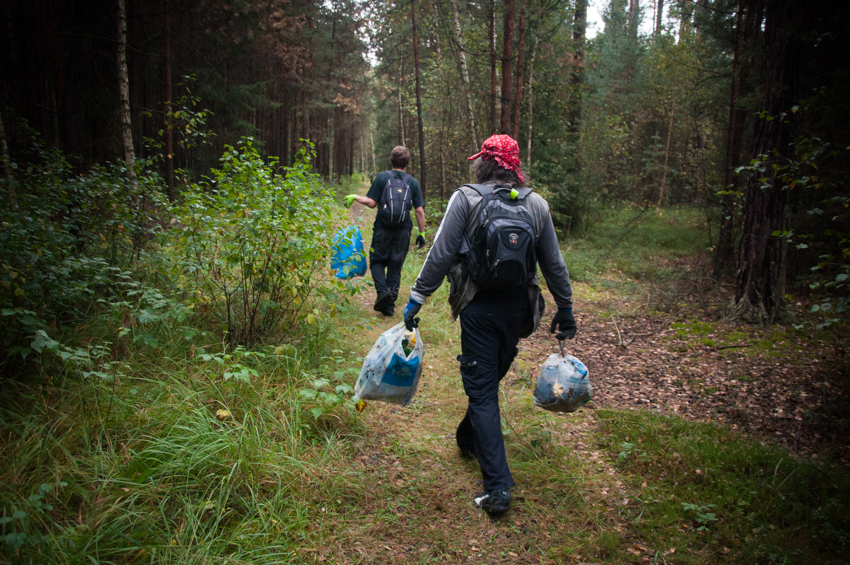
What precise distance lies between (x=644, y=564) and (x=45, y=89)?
1261cm

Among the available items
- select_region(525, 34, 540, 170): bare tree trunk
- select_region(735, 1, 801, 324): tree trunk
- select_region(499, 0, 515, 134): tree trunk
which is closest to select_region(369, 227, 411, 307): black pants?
select_region(499, 0, 515, 134): tree trunk

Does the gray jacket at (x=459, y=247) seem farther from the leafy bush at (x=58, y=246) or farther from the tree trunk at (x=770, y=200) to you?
the tree trunk at (x=770, y=200)

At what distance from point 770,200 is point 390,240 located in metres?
5.25

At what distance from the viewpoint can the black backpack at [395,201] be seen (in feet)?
20.0

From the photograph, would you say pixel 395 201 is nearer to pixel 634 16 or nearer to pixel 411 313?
pixel 411 313

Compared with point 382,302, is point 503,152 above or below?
above

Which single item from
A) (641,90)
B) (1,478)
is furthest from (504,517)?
(641,90)

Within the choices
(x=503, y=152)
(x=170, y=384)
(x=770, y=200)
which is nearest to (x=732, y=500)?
Answer: (x=503, y=152)

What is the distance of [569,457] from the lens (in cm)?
373

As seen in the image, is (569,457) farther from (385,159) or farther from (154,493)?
(385,159)

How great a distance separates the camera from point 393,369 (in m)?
3.04

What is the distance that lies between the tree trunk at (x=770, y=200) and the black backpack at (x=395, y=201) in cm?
441

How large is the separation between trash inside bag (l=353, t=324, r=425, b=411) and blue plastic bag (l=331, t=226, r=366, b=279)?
183 centimetres

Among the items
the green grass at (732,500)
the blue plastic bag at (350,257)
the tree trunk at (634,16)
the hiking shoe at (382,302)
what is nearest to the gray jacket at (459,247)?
the green grass at (732,500)
